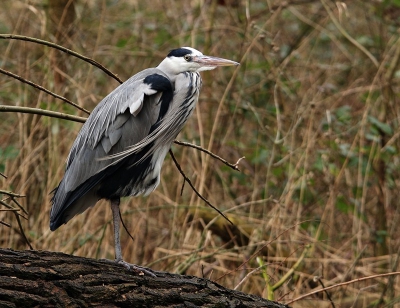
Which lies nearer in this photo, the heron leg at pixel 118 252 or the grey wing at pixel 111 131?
the heron leg at pixel 118 252

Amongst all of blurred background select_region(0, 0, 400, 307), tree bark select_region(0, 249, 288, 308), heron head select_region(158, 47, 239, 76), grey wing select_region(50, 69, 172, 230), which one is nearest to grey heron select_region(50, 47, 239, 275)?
grey wing select_region(50, 69, 172, 230)

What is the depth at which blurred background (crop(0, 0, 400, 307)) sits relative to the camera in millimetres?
4762

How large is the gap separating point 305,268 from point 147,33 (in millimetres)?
2999

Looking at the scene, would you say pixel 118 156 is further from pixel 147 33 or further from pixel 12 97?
pixel 147 33

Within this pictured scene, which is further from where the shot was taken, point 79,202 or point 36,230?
point 36,230

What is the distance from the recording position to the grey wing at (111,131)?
10.7ft

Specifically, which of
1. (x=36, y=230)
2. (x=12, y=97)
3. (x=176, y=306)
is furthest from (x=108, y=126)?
(x=12, y=97)

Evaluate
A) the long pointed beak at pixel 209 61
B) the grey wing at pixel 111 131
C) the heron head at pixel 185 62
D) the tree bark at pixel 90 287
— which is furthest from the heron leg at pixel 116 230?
the long pointed beak at pixel 209 61

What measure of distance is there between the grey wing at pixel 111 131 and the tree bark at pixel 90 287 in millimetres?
627

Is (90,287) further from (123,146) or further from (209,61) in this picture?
(209,61)

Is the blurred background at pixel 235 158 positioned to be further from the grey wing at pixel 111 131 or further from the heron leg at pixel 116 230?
the grey wing at pixel 111 131

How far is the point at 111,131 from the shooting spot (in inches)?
130

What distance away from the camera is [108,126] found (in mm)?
3307

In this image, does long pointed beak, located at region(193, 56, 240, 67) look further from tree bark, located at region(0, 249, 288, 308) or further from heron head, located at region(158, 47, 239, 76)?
tree bark, located at region(0, 249, 288, 308)
